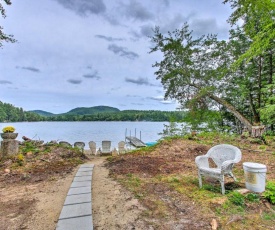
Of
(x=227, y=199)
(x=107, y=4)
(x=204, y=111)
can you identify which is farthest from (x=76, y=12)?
(x=204, y=111)

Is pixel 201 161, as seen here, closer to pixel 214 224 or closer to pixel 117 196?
pixel 214 224

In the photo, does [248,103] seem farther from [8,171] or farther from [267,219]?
[8,171]

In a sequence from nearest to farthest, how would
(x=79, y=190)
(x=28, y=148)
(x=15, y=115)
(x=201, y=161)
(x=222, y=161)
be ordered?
(x=79, y=190) → (x=201, y=161) → (x=222, y=161) → (x=28, y=148) → (x=15, y=115)

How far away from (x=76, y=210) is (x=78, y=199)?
36cm

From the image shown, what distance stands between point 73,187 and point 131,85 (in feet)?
53.8

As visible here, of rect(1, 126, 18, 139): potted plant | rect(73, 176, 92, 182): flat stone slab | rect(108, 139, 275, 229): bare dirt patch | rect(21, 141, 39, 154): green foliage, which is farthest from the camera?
rect(21, 141, 39, 154): green foliage

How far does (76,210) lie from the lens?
235cm

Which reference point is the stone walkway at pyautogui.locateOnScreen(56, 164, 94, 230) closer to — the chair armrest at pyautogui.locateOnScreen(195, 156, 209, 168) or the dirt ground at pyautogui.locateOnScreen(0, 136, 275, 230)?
the dirt ground at pyautogui.locateOnScreen(0, 136, 275, 230)

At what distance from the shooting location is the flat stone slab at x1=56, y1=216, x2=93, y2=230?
1.96m

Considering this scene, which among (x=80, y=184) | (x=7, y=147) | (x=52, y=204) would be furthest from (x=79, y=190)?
(x=7, y=147)

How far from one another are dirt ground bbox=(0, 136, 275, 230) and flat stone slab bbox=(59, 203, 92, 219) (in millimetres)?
122

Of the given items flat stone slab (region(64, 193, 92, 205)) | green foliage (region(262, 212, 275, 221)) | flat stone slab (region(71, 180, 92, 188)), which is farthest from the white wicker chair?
flat stone slab (region(71, 180, 92, 188))

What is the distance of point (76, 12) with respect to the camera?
7844 mm

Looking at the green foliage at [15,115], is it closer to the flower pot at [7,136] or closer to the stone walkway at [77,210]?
the flower pot at [7,136]
